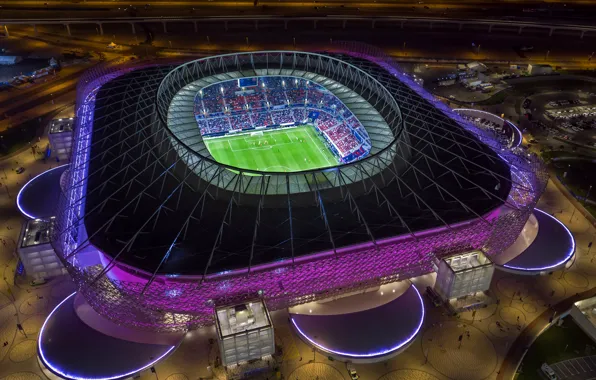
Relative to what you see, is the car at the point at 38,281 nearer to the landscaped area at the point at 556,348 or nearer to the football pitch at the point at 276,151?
the football pitch at the point at 276,151

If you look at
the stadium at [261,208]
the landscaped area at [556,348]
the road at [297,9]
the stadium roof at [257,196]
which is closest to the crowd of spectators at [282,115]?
the stadium at [261,208]

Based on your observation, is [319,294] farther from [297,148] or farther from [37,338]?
[297,148]

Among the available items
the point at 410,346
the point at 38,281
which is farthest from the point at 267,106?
the point at 410,346

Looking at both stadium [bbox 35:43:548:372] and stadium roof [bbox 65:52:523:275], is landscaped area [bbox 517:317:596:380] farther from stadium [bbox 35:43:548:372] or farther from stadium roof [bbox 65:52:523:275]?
stadium roof [bbox 65:52:523:275]

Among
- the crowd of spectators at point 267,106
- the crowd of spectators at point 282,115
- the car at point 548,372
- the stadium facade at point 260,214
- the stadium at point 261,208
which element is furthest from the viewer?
the crowd of spectators at point 282,115


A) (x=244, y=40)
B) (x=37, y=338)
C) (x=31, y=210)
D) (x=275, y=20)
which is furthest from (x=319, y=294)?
(x=275, y=20)

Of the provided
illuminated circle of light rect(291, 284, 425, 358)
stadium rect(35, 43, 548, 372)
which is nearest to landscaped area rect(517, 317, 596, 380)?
stadium rect(35, 43, 548, 372)
